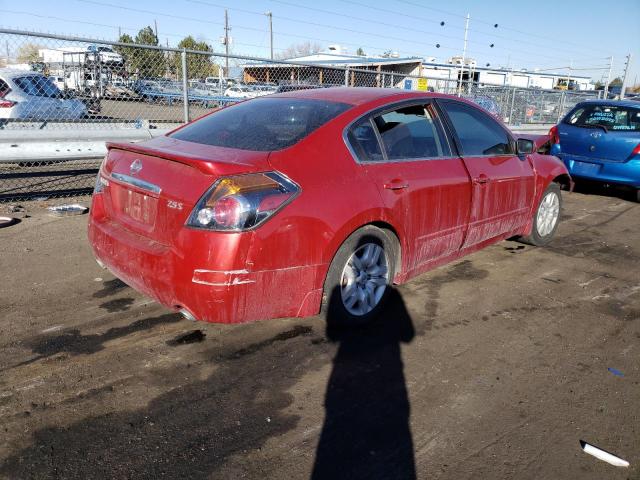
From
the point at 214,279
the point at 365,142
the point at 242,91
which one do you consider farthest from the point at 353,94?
the point at 242,91

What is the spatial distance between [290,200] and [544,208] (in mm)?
3825

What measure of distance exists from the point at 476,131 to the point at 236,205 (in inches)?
107

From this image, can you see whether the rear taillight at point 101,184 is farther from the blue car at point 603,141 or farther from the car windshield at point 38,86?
the blue car at point 603,141

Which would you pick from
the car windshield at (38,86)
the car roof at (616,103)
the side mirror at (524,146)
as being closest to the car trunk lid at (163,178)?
the side mirror at (524,146)

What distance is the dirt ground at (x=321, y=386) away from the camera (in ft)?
7.66

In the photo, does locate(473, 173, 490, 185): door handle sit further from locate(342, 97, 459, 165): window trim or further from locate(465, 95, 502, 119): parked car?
locate(465, 95, 502, 119): parked car

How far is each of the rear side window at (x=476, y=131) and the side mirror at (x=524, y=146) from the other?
11 centimetres

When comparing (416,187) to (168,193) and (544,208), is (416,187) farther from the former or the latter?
(544,208)

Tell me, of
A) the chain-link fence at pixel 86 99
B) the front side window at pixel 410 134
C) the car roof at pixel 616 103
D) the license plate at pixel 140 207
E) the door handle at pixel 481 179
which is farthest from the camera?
the car roof at pixel 616 103

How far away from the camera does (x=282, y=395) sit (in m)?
2.83

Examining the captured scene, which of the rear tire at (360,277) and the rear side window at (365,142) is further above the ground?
the rear side window at (365,142)

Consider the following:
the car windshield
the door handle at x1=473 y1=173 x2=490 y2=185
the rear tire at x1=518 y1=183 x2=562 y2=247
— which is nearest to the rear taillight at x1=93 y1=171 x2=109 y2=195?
the door handle at x1=473 y1=173 x2=490 y2=185

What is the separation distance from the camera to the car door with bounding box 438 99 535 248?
4.31 meters

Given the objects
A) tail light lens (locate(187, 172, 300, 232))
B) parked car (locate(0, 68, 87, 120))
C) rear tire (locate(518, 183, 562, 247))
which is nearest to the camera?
tail light lens (locate(187, 172, 300, 232))
